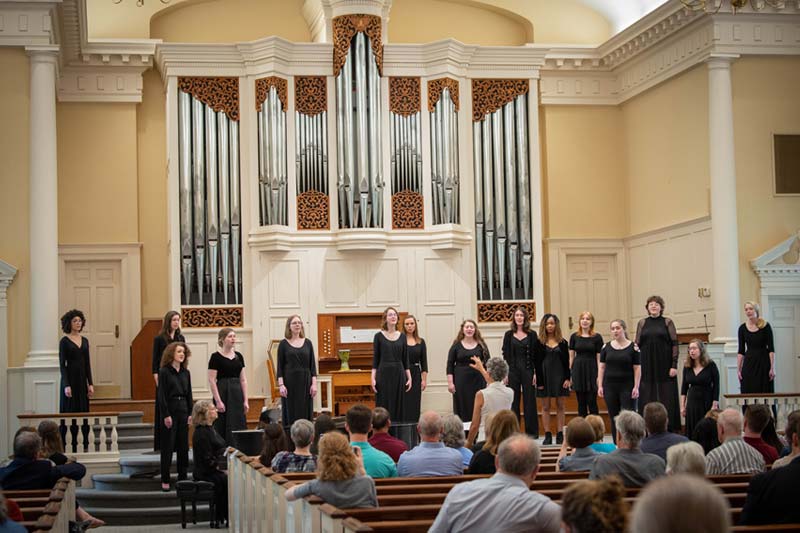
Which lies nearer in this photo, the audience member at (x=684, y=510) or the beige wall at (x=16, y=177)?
the audience member at (x=684, y=510)

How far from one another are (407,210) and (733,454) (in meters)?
9.72

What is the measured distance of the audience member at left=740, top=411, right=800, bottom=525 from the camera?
496 centimetres

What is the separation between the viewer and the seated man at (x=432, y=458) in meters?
7.53

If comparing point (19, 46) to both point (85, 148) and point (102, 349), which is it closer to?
point (85, 148)

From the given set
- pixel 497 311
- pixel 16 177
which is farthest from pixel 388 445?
pixel 497 311

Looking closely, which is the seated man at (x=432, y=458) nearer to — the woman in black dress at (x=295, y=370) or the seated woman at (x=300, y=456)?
the seated woman at (x=300, y=456)

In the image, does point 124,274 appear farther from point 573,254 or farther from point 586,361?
point 586,361

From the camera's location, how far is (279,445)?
945 cm

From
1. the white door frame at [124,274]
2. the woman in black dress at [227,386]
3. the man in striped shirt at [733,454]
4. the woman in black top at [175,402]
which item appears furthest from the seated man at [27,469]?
the white door frame at [124,274]

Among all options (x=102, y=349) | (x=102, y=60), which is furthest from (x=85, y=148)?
(x=102, y=349)

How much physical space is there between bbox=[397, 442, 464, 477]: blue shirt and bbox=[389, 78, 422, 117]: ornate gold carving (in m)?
9.57

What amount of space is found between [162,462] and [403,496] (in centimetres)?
604

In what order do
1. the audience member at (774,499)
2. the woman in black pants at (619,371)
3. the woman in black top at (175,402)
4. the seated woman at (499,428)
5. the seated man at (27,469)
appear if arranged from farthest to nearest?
the woman in black pants at (619,371)
the woman in black top at (175,402)
the seated man at (27,469)
the seated woman at (499,428)
the audience member at (774,499)

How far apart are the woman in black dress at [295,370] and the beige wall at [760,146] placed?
5.70 m
